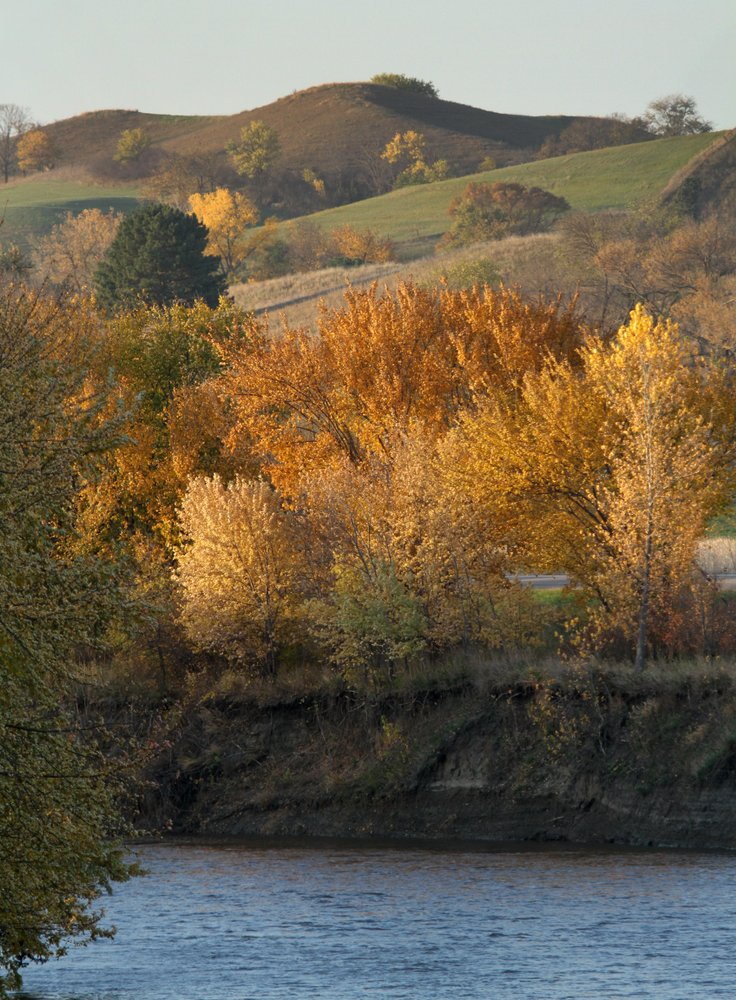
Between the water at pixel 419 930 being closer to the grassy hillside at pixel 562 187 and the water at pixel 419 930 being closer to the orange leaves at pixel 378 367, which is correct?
the orange leaves at pixel 378 367

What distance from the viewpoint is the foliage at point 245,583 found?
46812 mm

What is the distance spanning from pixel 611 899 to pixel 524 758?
967 cm

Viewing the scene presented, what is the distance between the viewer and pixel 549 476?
4488 cm

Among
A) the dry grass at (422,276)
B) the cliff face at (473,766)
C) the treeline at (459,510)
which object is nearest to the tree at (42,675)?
the treeline at (459,510)

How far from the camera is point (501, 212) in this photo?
6117 inches

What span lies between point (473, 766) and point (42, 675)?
23.3m

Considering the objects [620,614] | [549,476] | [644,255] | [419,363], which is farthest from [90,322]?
[644,255]

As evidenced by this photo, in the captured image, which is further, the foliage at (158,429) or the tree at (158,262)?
the tree at (158,262)

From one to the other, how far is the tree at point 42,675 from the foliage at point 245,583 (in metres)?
24.8

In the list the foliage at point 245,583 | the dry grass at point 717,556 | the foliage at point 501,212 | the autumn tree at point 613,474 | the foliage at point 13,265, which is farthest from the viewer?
the foliage at point 501,212

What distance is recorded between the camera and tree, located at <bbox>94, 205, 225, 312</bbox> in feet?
362

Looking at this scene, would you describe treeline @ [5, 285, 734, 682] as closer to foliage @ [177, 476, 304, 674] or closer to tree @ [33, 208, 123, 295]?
foliage @ [177, 476, 304, 674]

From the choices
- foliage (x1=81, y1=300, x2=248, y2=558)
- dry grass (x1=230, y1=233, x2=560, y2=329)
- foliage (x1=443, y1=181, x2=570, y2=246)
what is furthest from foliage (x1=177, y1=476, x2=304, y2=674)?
foliage (x1=443, y1=181, x2=570, y2=246)

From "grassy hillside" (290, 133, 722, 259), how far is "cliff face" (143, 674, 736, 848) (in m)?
110
